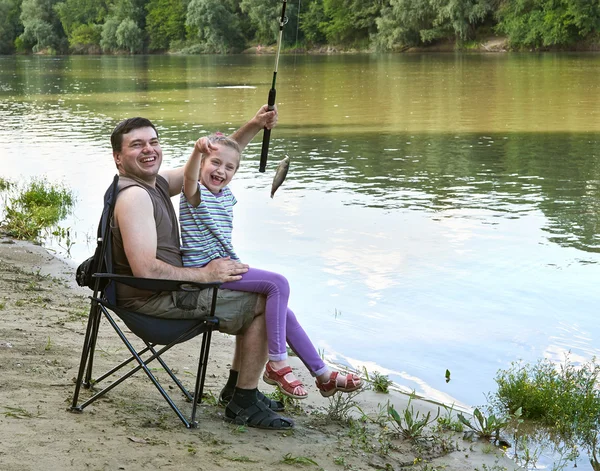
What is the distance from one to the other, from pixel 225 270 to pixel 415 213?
6342 mm

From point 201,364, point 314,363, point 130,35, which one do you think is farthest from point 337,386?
point 130,35

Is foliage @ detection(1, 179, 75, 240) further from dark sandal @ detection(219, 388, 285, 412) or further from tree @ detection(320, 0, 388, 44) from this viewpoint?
tree @ detection(320, 0, 388, 44)

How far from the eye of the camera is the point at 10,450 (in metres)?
3.21

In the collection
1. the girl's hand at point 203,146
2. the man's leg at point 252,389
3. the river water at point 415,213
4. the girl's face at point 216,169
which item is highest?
the girl's hand at point 203,146

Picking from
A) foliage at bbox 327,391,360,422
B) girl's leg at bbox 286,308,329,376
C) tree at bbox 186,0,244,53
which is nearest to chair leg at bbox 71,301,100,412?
girl's leg at bbox 286,308,329,376

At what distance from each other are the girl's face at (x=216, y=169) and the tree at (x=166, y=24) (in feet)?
297

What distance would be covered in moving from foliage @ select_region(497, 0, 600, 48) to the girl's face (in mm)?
53088

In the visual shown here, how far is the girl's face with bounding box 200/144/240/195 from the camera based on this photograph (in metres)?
4.01

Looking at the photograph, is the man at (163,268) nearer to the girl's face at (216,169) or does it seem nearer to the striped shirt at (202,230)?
the striped shirt at (202,230)

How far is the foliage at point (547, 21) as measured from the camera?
175 feet

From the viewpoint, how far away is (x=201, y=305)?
12.6 feet

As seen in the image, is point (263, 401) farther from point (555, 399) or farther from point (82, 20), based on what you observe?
point (82, 20)

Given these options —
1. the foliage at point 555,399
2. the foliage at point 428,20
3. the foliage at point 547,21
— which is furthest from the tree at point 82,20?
the foliage at point 555,399

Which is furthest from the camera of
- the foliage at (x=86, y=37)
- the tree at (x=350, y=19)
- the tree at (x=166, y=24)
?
the foliage at (x=86, y=37)
